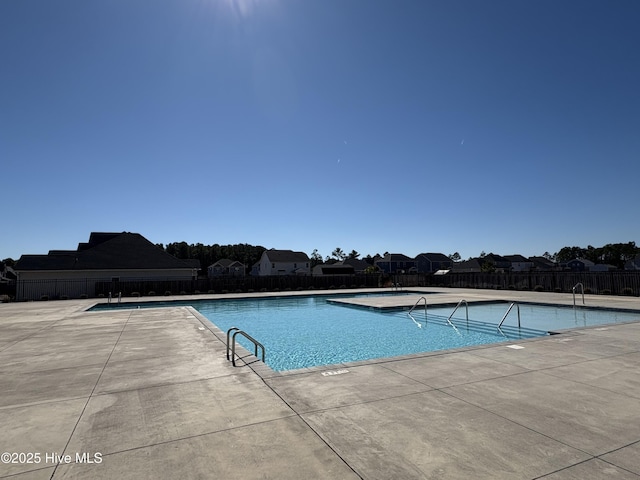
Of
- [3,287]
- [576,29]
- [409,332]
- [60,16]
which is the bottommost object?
[409,332]

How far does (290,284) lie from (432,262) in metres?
54.6

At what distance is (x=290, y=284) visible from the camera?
3509cm

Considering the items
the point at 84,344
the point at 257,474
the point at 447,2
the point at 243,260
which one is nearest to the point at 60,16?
the point at 84,344

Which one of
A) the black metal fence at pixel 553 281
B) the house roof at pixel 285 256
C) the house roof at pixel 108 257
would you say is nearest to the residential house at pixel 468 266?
the house roof at pixel 285 256

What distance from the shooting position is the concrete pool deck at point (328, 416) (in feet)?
11.2

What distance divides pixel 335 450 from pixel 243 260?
9511 centimetres

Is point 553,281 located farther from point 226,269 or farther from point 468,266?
point 226,269

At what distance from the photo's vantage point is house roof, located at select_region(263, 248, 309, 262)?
6669 centimetres

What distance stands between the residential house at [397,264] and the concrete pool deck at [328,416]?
7611 cm

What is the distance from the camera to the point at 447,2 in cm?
1295

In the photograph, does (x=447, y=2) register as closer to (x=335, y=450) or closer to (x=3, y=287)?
(x=335, y=450)

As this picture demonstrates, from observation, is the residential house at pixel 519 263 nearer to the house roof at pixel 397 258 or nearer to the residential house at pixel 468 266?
the residential house at pixel 468 266

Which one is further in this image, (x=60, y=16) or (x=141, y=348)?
(x=60, y=16)

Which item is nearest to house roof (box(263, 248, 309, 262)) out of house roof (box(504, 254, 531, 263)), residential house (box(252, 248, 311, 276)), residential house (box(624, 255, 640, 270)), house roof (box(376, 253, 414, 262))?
residential house (box(252, 248, 311, 276))
